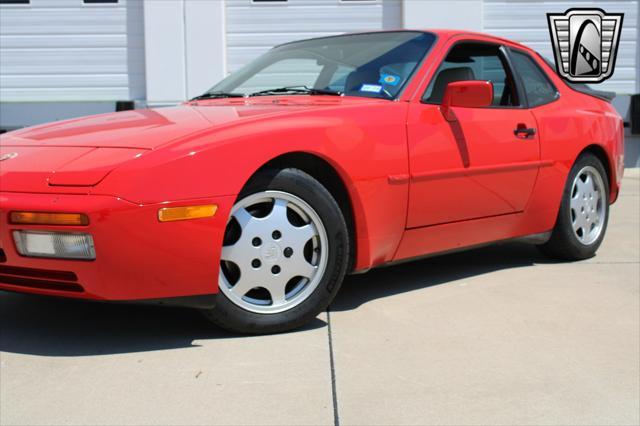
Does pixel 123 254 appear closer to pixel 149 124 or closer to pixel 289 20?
pixel 149 124

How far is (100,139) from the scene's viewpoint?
324 centimetres

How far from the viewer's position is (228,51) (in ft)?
34.8

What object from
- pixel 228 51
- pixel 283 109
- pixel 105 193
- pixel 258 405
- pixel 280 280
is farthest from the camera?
pixel 228 51

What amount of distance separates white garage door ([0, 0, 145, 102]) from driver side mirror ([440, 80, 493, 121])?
7.39 metres

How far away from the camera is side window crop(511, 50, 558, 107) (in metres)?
4.60

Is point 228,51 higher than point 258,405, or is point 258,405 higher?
point 228,51

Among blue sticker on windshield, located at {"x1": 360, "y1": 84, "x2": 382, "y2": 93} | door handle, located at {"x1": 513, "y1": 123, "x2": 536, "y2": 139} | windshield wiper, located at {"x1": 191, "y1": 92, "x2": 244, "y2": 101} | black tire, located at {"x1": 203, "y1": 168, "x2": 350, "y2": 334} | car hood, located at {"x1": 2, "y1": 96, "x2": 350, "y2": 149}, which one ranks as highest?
blue sticker on windshield, located at {"x1": 360, "y1": 84, "x2": 382, "y2": 93}

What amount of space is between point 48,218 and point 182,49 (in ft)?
25.4

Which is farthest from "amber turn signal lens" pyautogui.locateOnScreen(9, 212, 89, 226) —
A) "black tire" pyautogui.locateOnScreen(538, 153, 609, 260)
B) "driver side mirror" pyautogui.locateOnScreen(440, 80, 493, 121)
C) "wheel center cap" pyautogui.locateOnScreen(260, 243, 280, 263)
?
"black tire" pyautogui.locateOnScreen(538, 153, 609, 260)

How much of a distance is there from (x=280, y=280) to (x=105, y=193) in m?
0.82

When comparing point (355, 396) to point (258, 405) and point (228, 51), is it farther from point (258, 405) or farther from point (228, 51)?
point (228, 51)

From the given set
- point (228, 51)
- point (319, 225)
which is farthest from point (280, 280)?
point (228, 51)

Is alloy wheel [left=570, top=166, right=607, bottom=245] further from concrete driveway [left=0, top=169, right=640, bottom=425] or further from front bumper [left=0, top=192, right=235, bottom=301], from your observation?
front bumper [left=0, top=192, right=235, bottom=301]
